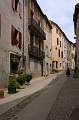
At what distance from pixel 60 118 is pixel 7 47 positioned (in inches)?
648

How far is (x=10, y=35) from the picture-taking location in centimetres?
2903

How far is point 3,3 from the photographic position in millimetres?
26469

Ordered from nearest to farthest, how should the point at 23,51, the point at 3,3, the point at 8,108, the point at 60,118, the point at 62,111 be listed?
the point at 60,118, the point at 62,111, the point at 8,108, the point at 3,3, the point at 23,51

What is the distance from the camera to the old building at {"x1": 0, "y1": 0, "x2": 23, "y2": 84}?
1024 inches

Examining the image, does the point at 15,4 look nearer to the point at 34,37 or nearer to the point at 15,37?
the point at 15,37

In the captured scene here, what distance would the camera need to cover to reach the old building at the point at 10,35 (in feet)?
85.4

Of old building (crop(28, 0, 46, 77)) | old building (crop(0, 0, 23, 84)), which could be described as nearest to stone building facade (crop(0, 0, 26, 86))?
old building (crop(0, 0, 23, 84))

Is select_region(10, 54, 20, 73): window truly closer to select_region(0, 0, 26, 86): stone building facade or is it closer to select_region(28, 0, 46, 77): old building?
select_region(0, 0, 26, 86): stone building facade

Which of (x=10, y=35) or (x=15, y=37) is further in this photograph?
(x=15, y=37)

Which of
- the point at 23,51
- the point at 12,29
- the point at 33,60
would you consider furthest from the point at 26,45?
the point at 12,29

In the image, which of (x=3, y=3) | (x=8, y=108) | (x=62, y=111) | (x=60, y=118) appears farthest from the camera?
(x=3, y=3)

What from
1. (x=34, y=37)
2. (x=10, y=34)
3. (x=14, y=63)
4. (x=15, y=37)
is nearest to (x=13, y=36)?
(x=10, y=34)

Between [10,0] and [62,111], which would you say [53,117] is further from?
[10,0]

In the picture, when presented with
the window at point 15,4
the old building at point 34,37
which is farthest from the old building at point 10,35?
the old building at point 34,37
